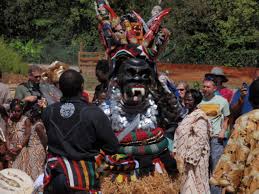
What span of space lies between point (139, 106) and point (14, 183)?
5.98 ft

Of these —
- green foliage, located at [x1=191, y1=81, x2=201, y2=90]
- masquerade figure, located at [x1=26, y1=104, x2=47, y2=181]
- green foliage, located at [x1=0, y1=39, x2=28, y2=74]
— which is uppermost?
masquerade figure, located at [x1=26, y1=104, x2=47, y2=181]

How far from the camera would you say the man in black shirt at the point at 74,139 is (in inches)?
223

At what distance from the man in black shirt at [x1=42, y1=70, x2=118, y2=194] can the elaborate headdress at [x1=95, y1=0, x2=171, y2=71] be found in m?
1.97

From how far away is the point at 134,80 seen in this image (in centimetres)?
752

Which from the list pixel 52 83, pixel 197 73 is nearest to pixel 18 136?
pixel 52 83

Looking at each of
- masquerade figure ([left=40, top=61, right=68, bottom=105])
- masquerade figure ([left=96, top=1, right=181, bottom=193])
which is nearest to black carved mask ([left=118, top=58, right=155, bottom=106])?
masquerade figure ([left=96, top=1, right=181, bottom=193])

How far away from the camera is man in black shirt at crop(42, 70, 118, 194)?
5672 mm

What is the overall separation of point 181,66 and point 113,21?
12420 mm

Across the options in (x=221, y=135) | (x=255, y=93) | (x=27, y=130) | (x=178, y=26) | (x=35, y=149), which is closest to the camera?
(x=255, y=93)

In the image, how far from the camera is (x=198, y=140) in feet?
27.6

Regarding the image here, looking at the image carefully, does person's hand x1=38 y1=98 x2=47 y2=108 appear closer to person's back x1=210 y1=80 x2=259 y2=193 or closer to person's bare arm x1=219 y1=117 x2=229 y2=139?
person's bare arm x1=219 y1=117 x2=229 y2=139

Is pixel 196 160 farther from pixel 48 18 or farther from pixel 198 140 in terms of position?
pixel 48 18

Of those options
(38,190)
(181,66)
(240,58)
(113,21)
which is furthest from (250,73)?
(38,190)

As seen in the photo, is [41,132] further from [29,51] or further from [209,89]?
[29,51]
